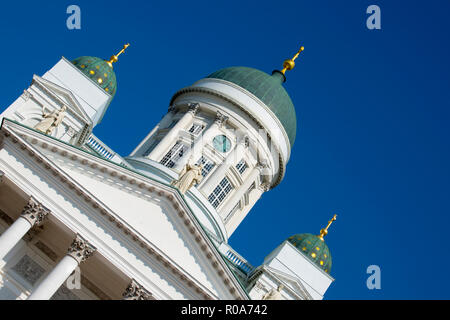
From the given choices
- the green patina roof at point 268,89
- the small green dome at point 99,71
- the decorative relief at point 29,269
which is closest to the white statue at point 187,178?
the decorative relief at point 29,269

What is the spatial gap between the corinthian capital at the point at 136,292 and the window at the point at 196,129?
1697 cm

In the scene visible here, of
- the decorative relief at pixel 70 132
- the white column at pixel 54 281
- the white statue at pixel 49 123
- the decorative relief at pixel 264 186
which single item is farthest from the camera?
the decorative relief at pixel 264 186

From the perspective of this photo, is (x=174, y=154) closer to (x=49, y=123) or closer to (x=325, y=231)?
(x=325, y=231)

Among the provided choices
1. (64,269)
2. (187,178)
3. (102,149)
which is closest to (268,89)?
(102,149)

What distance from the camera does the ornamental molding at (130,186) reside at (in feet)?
68.3

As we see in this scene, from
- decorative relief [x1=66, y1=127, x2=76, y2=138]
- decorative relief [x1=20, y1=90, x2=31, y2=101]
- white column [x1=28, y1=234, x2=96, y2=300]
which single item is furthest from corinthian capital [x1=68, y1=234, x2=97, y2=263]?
decorative relief [x1=20, y1=90, x2=31, y2=101]

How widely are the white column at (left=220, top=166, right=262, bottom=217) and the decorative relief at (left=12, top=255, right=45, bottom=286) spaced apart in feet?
47.2

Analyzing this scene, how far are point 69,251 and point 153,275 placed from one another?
322 cm

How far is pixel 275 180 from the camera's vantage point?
39719mm

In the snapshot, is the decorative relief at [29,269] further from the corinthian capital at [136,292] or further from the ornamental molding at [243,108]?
the ornamental molding at [243,108]

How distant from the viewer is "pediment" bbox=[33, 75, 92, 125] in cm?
2864

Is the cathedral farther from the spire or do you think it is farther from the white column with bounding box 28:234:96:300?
the spire
